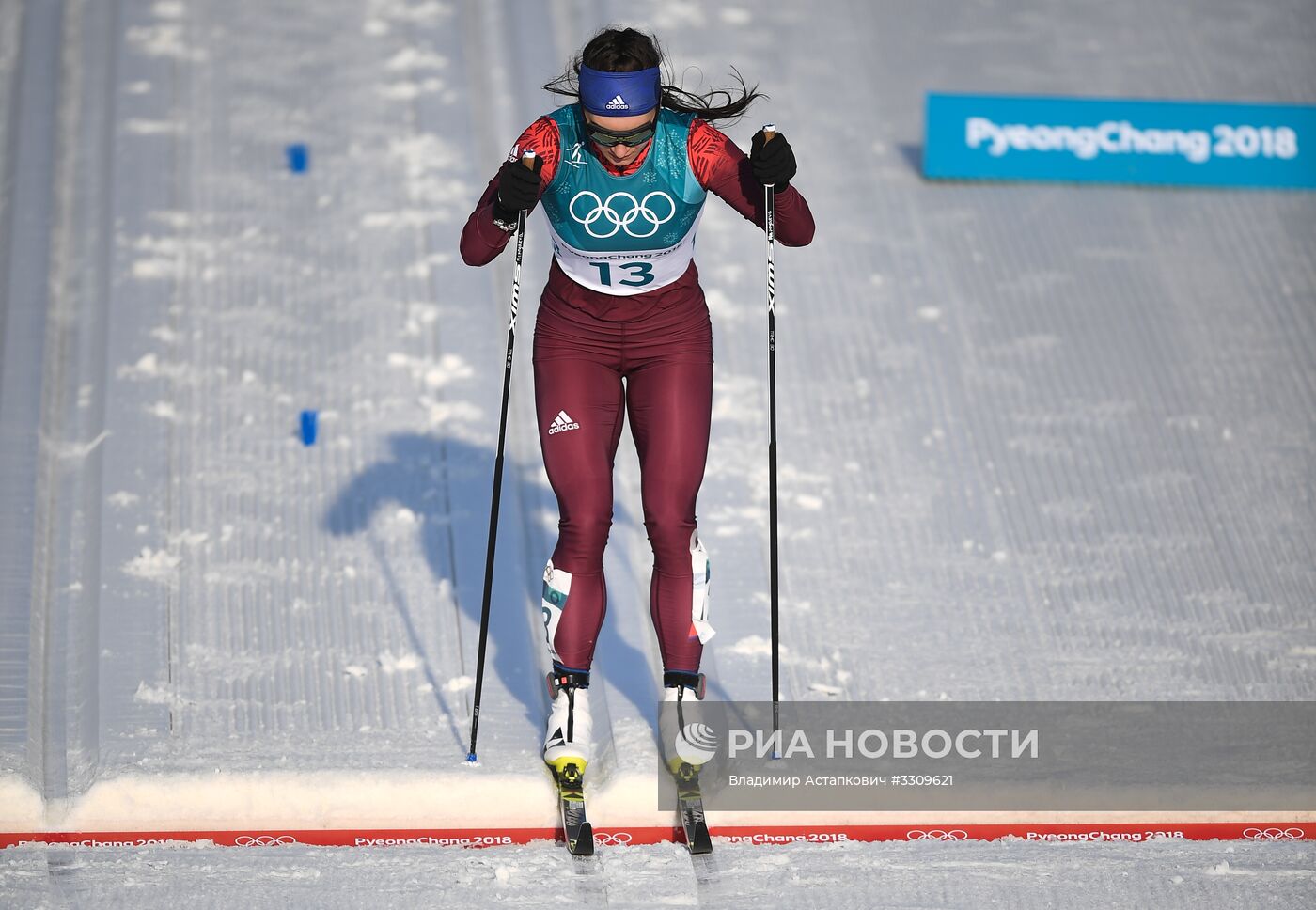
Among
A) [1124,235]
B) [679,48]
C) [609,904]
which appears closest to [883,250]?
[1124,235]

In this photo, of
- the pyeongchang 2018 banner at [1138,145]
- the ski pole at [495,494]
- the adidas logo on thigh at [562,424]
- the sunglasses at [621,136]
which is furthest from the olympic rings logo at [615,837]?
the pyeongchang 2018 banner at [1138,145]

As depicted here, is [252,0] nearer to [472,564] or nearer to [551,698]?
[472,564]

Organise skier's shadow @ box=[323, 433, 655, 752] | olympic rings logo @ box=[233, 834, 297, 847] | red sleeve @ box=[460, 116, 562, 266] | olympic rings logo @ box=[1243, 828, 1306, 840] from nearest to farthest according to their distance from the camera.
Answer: red sleeve @ box=[460, 116, 562, 266] → olympic rings logo @ box=[233, 834, 297, 847] → olympic rings logo @ box=[1243, 828, 1306, 840] → skier's shadow @ box=[323, 433, 655, 752]

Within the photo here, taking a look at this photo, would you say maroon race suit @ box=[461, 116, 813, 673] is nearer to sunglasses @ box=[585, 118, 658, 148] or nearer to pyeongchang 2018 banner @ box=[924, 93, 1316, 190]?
sunglasses @ box=[585, 118, 658, 148]

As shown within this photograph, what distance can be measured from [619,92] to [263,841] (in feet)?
7.05

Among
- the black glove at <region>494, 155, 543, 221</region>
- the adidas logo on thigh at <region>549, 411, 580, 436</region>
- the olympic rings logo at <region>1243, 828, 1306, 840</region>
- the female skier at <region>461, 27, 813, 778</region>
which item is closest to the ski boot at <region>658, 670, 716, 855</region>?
the female skier at <region>461, 27, 813, 778</region>

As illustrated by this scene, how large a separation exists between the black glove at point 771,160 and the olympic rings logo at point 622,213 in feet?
0.73

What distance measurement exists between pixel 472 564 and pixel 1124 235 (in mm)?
3430

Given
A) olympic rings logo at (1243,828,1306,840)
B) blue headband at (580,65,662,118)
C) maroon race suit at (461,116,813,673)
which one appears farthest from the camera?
olympic rings logo at (1243,828,1306,840)

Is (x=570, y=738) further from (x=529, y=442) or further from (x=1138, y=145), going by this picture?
(x=1138, y=145)

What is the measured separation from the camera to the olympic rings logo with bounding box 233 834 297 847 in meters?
4.27

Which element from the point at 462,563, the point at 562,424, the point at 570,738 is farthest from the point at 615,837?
the point at 462,563

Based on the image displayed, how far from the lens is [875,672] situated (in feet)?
16.3

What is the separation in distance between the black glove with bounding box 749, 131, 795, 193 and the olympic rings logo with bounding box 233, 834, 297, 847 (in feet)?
6.96
